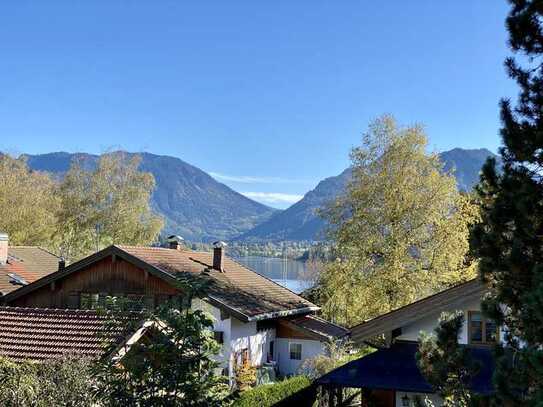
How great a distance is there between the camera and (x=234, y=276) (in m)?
30.5

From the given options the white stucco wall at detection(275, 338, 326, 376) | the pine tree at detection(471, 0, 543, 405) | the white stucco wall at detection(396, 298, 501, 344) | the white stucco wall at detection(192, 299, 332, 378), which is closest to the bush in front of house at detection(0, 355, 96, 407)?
the pine tree at detection(471, 0, 543, 405)

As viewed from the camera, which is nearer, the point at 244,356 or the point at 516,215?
the point at 516,215

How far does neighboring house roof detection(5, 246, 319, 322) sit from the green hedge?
549 centimetres

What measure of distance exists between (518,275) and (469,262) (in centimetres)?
2398

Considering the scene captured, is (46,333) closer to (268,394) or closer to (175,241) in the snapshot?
(268,394)

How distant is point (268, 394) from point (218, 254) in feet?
44.4

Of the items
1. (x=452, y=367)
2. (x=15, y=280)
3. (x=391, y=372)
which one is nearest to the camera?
(x=452, y=367)

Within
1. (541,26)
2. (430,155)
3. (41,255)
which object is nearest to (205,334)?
(541,26)

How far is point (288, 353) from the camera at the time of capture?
28.7 m

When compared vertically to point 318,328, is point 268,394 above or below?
below

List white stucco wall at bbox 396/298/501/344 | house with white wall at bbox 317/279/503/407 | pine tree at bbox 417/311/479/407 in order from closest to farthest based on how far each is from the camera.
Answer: pine tree at bbox 417/311/479/407 < house with white wall at bbox 317/279/503/407 < white stucco wall at bbox 396/298/501/344

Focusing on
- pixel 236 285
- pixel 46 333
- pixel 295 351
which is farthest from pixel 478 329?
pixel 236 285

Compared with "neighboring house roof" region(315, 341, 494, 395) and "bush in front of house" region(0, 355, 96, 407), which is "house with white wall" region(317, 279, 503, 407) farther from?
"bush in front of house" region(0, 355, 96, 407)

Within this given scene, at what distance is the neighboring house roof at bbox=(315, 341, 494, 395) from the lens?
1369 cm
